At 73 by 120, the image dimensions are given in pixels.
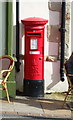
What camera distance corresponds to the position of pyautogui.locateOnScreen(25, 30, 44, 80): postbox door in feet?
25.0

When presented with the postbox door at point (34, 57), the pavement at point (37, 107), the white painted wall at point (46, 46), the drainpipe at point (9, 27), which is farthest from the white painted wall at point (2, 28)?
the pavement at point (37, 107)

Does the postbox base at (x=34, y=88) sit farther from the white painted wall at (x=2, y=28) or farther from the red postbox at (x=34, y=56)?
the white painted wall at (x=2, y=28)

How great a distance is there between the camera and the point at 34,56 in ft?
25.1

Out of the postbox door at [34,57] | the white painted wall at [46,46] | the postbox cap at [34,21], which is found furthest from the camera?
the white painted wall at [46,46]

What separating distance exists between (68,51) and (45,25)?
82cm

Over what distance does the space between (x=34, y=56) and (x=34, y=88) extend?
714 mm

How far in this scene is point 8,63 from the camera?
7742 mm

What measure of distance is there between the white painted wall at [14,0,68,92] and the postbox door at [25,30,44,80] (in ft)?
1.23

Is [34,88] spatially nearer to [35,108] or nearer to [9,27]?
[35,108]

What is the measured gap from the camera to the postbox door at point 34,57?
25.0ft

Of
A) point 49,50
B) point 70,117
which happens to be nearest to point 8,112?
point 70,117

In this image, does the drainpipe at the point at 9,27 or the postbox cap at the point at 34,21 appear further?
the drainpipe at the point at 9,27

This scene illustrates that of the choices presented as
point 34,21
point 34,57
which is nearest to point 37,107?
point 34,57

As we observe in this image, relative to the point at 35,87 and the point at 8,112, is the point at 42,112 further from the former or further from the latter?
the point at 35,87
